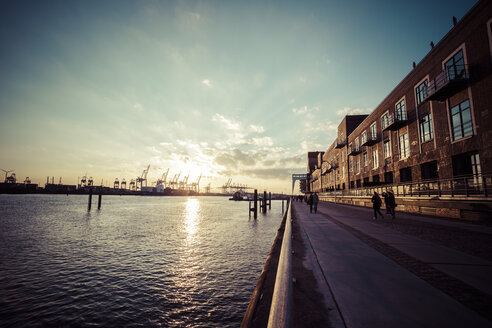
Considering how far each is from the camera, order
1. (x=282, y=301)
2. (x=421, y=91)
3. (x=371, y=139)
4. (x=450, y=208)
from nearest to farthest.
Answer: (x=282, y=301)
(x=450, y=208)
(x=421, y=91)
(x=371, y=139)

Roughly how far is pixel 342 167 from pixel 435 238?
3720 centimetres

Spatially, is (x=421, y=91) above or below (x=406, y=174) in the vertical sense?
above

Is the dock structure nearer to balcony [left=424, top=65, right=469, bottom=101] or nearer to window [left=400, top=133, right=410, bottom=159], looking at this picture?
balcony [left=424, top=65, right=469, bottom=101]

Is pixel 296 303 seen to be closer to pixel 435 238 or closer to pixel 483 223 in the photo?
pixel 435 238

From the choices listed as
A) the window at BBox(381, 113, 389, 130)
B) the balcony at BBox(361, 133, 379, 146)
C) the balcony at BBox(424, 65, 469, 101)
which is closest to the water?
the balcony at BBox(424, 65, 469, 101)

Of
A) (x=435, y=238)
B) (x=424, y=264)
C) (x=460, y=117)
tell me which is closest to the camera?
(x=424, y=264)

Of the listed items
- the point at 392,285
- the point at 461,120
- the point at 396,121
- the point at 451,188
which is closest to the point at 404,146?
the point at 396,121

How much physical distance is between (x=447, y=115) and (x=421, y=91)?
4.56 metres

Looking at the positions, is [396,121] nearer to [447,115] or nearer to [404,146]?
[404,146]

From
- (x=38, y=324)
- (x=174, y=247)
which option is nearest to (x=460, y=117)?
(x=174, y=247)

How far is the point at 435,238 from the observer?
7391mm

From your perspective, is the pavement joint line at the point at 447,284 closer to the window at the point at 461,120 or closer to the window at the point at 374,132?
the window at the point at 461,120

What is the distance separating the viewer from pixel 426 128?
1859cm

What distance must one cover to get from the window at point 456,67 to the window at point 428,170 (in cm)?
673
